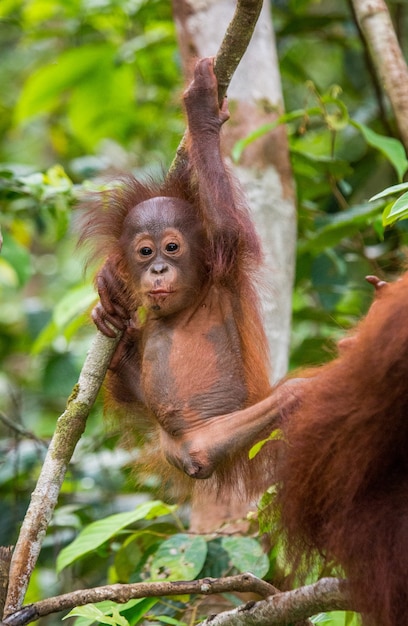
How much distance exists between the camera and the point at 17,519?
12.3 ft

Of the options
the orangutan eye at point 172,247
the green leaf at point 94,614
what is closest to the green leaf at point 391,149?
the orangutan eye at point 172,247

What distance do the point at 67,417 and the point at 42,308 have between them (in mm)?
2538

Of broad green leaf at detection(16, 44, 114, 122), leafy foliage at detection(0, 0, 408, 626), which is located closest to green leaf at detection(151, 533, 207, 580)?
leafy foliage at detection(0, 0, 408, 626)

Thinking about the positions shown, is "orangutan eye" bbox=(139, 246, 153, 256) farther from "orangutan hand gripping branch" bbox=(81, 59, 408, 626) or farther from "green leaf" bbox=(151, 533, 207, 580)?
"green leaf" bbox=(151, 533, 207, 580)

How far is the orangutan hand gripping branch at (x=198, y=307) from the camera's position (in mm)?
2695

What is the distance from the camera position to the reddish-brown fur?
1.97 meters

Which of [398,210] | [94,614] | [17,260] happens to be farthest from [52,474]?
[17,260]

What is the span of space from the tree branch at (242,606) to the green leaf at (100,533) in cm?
59

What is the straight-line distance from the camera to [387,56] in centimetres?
330

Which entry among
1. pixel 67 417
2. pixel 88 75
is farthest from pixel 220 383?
pixel 88 75

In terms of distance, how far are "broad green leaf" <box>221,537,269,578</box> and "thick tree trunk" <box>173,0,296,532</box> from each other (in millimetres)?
489

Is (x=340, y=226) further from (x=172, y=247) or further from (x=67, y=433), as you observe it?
(x=67, y=433)

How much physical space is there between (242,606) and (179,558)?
0.61 meters

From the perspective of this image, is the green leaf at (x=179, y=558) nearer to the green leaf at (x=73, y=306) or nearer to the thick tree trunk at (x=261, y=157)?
the thick tree trunk at (x=261, y=157)
